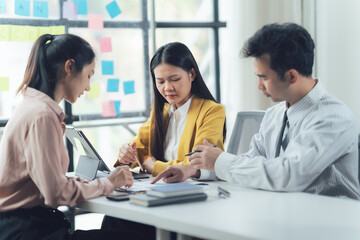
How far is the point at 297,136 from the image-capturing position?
1.73m

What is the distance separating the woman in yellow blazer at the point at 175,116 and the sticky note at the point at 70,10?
3.85ft

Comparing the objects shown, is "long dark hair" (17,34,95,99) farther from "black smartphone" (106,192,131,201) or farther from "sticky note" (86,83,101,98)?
"sticky note" (86,83,101,98)

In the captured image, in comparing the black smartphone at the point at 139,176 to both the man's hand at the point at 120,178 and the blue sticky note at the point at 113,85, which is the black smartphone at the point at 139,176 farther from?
the blue sticky note at the point at 113,85

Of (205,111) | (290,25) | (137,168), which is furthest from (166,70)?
(290,25)

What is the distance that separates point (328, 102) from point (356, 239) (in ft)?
2.20

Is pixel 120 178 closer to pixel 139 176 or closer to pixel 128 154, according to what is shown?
pixel 139 176

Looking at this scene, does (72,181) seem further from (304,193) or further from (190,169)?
(304,193)

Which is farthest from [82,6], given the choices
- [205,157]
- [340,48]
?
[340,48]

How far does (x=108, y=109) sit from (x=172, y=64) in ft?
4.35

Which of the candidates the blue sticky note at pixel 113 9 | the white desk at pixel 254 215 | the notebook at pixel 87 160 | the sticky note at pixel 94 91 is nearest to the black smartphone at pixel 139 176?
the notebook at pixel 87 160

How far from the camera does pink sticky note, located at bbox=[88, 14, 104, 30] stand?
3.44 meters

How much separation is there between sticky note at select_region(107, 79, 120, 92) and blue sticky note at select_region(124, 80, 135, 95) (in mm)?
75

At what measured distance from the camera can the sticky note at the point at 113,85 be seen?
11.6ft

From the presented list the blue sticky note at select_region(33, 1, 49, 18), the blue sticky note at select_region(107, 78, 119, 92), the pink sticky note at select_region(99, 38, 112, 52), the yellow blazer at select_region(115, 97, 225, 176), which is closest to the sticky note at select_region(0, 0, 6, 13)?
the blue sticky note at select_region(33, 1, 49, 18)
